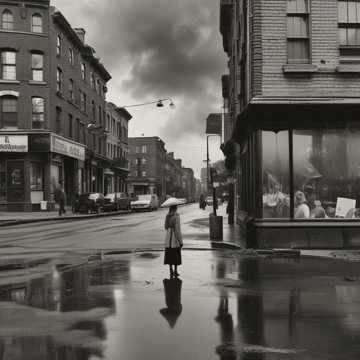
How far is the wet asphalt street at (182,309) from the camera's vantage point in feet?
18.4

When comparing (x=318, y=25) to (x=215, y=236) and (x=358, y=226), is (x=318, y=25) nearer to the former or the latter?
(x=358, y=226)

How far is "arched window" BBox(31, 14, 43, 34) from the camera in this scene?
3859cm

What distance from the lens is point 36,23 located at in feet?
127

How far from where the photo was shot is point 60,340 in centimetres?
589

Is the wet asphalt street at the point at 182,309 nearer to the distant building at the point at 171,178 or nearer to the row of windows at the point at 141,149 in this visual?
the row of windows at the point at 141,149

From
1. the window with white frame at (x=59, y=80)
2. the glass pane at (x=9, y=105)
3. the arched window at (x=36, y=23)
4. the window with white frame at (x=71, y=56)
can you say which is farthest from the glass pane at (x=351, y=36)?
the window with white frame at (x=71, y=56)

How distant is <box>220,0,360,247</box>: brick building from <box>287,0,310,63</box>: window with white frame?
30 millimetres

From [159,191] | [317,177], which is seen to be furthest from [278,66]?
[159,191]

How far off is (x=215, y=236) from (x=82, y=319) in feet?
36.3

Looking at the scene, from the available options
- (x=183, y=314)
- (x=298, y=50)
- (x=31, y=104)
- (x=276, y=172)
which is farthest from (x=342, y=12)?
(x=31, y=104)

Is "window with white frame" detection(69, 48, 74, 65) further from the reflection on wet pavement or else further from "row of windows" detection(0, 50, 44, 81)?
the reflection on wet pavement

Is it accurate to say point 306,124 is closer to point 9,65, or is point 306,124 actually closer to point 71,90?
point 9,65

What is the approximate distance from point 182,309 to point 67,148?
36.0 metres

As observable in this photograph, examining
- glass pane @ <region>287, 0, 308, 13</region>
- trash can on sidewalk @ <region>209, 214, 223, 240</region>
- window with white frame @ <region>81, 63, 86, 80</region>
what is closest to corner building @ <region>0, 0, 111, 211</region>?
window with white frame @ <region>81, 63, 86, 80</region>
